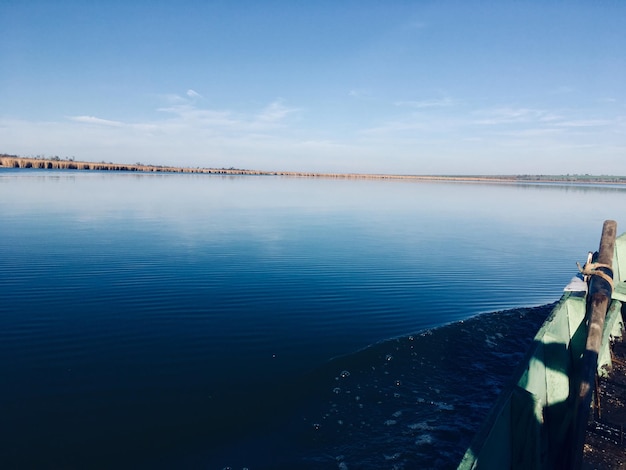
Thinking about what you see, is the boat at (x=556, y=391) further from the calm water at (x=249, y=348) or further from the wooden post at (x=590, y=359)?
the calm water at (x=249, y=348)

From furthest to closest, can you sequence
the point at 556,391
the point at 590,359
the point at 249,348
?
the point at 249,348 → the point at 556,391 → the point at 590,359

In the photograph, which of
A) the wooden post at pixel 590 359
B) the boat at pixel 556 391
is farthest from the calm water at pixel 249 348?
the wooden post at pixel 590 359

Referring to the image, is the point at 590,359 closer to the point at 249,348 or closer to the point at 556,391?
the point at 556,391

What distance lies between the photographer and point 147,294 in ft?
41.8

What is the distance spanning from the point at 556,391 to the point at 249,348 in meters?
6.88

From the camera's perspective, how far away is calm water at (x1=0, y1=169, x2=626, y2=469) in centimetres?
644

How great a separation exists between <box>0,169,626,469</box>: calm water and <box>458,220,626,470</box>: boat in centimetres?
130

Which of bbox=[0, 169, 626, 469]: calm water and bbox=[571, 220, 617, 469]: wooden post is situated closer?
bbox=[571, 220, 617, 469]: wooden post

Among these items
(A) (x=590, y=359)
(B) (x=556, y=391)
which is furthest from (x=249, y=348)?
(A) (x=590, y=359)

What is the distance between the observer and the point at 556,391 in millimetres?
7156

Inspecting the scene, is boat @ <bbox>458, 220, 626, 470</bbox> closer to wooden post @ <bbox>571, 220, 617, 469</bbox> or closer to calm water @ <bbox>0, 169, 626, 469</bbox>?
wooden post @ <bbox>571, 220, 617, 469</bbox>

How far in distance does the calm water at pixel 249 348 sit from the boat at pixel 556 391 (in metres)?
1.30

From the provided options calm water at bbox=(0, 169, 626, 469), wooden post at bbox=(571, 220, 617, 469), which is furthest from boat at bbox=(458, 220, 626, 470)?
calm water at bbox=(0, 169, 626, 469)

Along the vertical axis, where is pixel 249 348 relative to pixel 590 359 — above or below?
below
